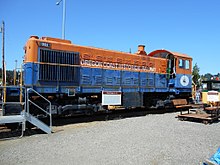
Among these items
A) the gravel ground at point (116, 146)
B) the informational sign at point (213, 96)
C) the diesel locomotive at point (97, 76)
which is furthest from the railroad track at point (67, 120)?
the informational sign at point (213, 96)

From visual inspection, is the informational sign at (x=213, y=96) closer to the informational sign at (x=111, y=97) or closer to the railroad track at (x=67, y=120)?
the railroad track at (x=67, y=120)

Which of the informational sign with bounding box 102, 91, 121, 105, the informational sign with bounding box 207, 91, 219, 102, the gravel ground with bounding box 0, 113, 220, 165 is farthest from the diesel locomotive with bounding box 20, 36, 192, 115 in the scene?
the informational sign with bounding box 207, 91, 219, 102

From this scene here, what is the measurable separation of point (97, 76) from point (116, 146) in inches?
211

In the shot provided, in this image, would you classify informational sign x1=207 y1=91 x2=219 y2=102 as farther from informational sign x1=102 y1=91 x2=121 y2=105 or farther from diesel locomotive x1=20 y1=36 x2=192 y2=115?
informational sign x1=102 y1=91 x2=121 y2=105

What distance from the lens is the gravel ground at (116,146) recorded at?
517 cm

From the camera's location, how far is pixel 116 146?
20.4 feet

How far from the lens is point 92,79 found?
10938 mm

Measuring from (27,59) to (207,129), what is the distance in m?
7.60

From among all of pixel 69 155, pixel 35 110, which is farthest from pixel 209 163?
pixel 35 110

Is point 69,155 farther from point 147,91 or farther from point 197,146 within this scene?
point 147,91

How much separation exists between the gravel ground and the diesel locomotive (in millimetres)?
1856

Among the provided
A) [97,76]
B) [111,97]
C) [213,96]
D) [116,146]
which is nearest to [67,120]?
[111,97]

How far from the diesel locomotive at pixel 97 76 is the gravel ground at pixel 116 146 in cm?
186

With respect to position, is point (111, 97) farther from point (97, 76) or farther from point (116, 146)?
point (116, 146)
